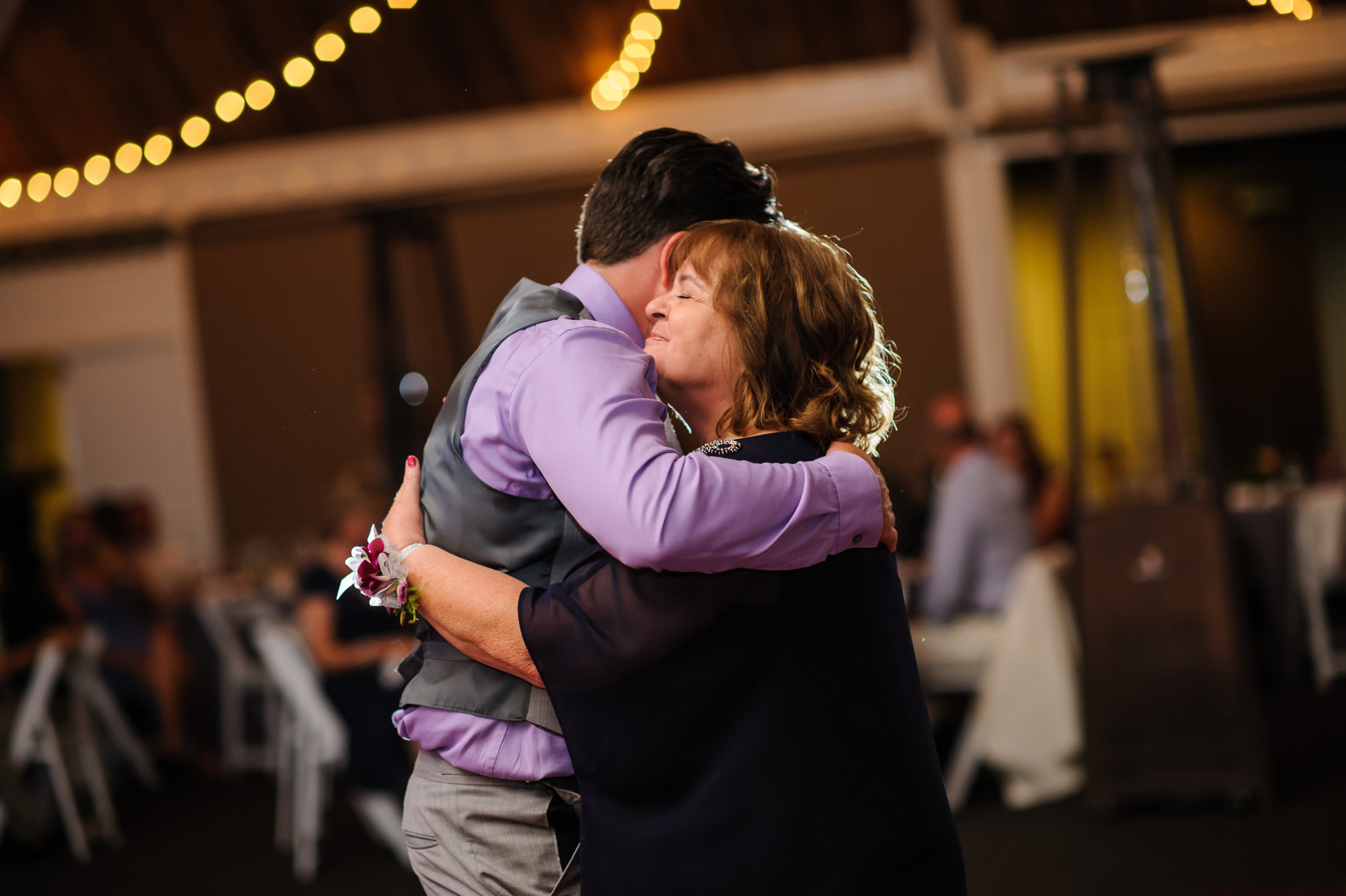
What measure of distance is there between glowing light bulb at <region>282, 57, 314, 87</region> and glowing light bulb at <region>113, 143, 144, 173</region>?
1.23m

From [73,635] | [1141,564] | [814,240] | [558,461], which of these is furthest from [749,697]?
[73,635]

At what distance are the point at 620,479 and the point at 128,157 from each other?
909 cm

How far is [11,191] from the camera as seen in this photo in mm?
9117

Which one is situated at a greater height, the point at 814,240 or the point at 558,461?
the point at 814,240

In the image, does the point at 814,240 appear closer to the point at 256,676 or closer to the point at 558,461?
the point at 558,461

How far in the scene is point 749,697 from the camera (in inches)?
42.3

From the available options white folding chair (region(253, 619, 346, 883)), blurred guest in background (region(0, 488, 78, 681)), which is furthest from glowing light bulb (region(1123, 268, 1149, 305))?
blurred guest in background (region(0, 488, 78, 681))

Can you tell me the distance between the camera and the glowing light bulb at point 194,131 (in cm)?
872

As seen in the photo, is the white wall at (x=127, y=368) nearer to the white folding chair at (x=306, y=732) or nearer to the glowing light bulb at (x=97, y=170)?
the glowing light bulb at (x=97, y=170)

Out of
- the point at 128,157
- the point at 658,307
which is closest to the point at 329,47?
the point at 128,157

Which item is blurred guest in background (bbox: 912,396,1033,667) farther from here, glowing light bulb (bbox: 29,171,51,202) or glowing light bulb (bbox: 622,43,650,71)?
glowing light bulb (bbox: 29,171,51,202)

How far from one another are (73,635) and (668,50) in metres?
5.17

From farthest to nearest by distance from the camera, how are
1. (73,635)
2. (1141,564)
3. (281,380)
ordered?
(73,635) < (1141,564) < (281,380)

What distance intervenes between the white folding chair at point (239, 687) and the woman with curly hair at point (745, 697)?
200 inches
